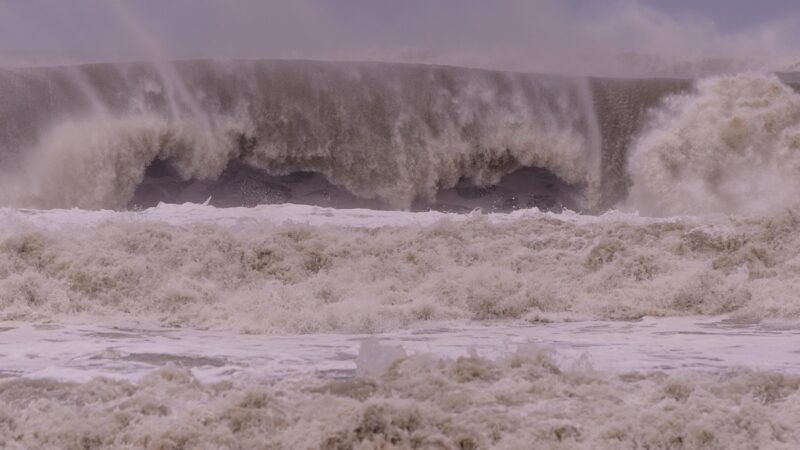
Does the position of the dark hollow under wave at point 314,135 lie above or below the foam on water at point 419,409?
above

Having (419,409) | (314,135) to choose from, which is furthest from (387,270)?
(314,135)

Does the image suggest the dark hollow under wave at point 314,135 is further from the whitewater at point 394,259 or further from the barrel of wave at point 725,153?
the barrel of wave at point 725,153

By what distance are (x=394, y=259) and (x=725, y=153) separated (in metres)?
5.29

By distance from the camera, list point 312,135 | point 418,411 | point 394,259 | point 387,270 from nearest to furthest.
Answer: point 418,411 < point 387,270 < point 394,259 < point 312,135

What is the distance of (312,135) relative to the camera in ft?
49.3

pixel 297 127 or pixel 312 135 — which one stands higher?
pixel 297 127

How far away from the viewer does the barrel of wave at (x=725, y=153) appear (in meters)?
13.3

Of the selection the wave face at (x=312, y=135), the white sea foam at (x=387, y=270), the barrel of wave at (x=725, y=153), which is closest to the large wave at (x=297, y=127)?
the wave face at (x=312, y=135)

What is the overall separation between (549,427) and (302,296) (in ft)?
14.5

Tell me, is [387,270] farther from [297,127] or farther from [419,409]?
[297,127]

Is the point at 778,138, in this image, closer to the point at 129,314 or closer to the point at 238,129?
the point at 238,129

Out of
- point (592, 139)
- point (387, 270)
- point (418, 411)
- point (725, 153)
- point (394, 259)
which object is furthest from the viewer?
point (592, 139)

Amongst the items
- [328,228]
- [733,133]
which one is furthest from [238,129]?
[733,133]

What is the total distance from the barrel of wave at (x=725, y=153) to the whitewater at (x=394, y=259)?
0.12 feet
